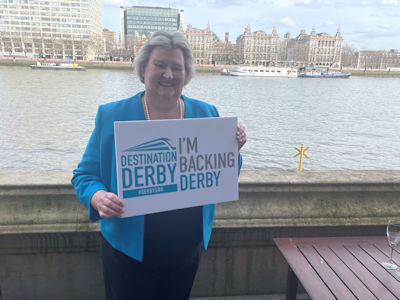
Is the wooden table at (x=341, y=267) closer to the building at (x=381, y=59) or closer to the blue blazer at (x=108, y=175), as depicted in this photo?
the blue blazer at (x=108, y=175)

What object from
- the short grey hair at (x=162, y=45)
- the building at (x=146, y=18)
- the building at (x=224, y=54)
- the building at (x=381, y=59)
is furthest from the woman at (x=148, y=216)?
the building at (x=146, y=18)

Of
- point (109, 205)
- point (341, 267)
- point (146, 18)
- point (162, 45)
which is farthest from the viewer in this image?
point (146, 18)

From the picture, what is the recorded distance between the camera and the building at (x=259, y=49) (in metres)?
111

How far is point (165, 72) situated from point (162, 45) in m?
0.12

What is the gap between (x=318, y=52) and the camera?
361 feet

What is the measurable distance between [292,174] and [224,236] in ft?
2.16

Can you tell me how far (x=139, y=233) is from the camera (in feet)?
4.93

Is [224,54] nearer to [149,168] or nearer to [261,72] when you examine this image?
[261,72]

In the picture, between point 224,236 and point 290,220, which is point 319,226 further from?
point 224,236

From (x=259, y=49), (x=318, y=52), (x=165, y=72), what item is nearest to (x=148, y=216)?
(x=165, y=72)

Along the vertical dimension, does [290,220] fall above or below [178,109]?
below

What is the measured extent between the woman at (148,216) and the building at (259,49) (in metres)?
113

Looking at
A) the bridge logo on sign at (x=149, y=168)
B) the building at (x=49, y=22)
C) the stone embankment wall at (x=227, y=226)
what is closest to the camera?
the bridge logo on sign at (x=149, y=168)

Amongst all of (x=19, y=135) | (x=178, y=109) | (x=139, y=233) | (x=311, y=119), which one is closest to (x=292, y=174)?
(x=178, y=109)
